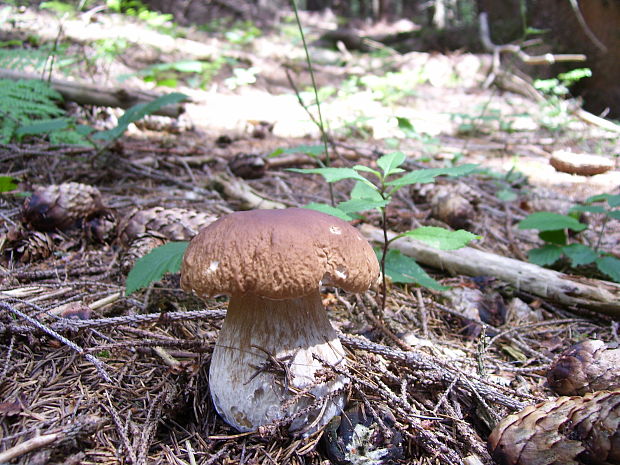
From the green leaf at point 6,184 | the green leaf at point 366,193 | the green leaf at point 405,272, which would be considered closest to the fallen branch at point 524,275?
the green leaf at point 405,272

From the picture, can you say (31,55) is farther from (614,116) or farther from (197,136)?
(614,116)

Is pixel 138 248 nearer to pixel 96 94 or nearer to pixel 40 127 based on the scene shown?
pixel 40 127

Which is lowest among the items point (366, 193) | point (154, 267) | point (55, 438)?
point (55, 438)

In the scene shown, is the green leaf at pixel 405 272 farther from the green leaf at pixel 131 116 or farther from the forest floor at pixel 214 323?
the green leaf at pixel 131 116

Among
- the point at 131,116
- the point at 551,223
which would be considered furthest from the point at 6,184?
the point at 551,223

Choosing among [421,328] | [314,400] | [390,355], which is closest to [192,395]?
[314,400]
